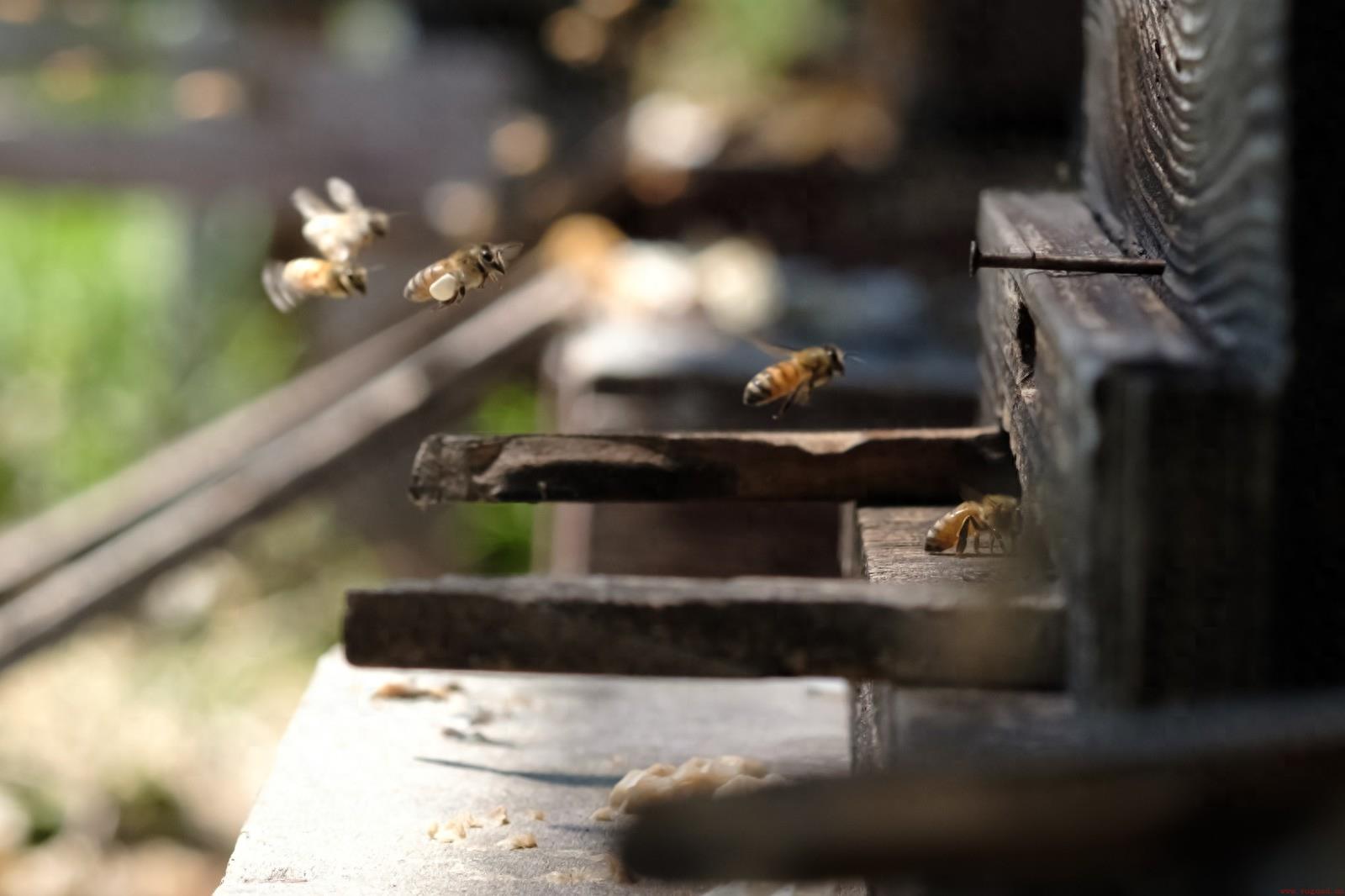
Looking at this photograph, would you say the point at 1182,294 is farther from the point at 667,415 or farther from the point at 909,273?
the point at 909,273

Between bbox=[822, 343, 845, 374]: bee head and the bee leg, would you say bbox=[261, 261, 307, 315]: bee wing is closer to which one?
bbox=[822, 343, 845, 374]: bee head

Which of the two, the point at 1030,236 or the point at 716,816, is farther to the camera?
the point at 1030,236

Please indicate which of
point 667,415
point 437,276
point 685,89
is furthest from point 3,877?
point 685,89

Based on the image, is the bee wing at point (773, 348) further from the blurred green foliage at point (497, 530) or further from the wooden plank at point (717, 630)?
the blurred green foliage at point (497, 530)

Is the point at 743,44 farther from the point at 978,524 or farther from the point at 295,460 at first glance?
the point at 978,524

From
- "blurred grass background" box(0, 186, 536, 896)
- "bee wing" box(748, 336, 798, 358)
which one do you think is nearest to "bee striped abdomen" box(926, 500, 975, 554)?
"bee wing" box(748, 336, 798, 358)
